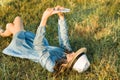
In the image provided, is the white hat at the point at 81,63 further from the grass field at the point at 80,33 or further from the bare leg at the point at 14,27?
the bare leg at the point at 14,27

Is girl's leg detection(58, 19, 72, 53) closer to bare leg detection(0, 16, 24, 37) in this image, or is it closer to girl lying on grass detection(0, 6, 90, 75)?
girl lying on grass detection(0, 6, 90, 75)

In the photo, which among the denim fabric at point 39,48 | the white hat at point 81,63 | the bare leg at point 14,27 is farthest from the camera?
the bare leg at point 14,27

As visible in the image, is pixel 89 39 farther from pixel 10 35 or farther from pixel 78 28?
pixel 10 35

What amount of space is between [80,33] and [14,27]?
3.35 feet

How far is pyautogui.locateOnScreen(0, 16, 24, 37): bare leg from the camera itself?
682cm

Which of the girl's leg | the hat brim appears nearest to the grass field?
the hat brim

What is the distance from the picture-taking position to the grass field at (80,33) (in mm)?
5792

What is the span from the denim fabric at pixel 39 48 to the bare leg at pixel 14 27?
20cm

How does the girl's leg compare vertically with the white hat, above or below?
above

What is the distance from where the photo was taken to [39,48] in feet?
19.1

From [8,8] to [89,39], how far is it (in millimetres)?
1928

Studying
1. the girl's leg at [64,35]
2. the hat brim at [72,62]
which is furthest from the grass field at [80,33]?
the girl's leg at [64,35]

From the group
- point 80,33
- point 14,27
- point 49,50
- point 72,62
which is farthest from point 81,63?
point 14,27

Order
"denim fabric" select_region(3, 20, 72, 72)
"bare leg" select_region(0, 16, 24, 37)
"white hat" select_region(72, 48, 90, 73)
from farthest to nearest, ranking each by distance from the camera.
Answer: "bare leg" select_region(0, 16, 24, 37) < "denim fabric" select_region(3, 20, 72, 72) < "white hat" select_region(72, 48, 90, 73)
